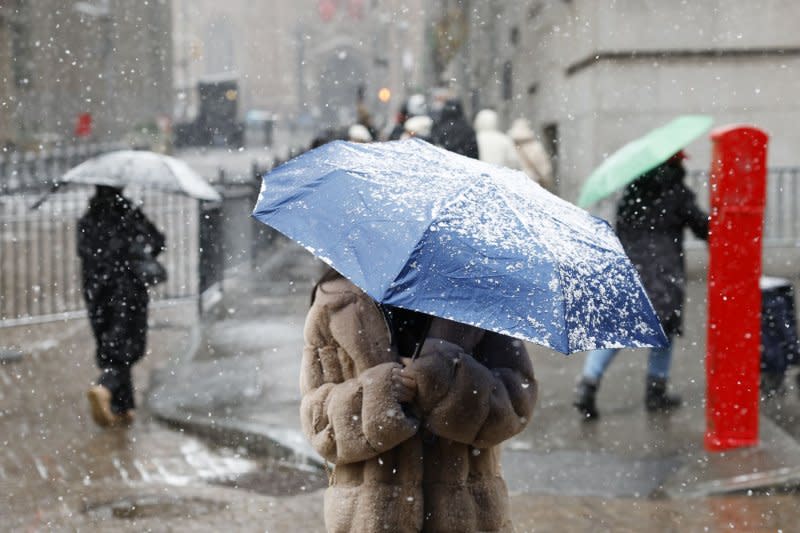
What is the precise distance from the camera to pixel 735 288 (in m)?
6.58

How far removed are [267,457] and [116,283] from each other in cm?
182

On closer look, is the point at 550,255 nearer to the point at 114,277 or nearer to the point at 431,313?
the point at 431,313

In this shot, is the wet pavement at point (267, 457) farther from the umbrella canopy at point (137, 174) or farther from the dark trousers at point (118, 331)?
the umbrella canopy at point (137, 174)

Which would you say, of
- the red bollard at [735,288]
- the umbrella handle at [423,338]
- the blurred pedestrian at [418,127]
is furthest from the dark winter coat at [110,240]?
the umbrella handle at [423,338]

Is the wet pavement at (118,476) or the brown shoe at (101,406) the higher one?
the brown shoe at (101,406)

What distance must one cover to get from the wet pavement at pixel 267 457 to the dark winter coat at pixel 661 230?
0.78m

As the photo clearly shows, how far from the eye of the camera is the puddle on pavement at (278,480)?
20.8 ft

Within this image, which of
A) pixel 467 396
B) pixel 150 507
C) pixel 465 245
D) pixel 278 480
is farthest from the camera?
pixel 278 480

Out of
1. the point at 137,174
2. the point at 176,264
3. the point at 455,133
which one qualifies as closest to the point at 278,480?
the point at 137,174

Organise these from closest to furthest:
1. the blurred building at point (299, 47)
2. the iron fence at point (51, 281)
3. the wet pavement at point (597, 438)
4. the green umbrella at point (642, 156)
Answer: the wet pavement at point (597, 438)
the green umbrella at point (642, 156)
the iron fence at point (51, 281)
the blurred building at point (299, 47)

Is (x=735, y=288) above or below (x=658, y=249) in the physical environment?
below

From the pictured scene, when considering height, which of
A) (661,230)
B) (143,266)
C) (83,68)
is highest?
(83,68)

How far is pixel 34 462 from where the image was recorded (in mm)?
6836

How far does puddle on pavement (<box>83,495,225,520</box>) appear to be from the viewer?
231 inches
